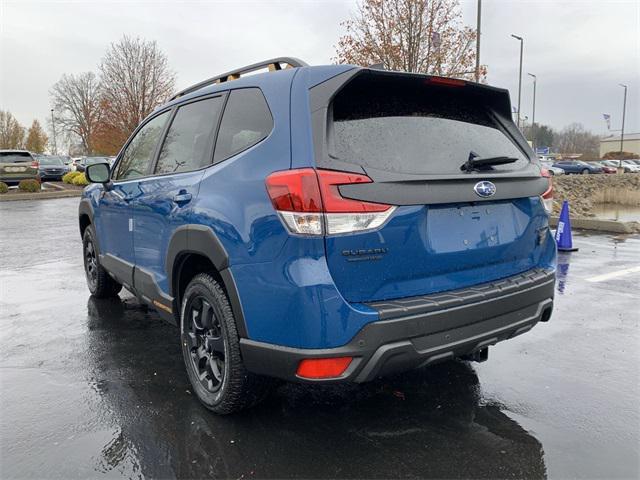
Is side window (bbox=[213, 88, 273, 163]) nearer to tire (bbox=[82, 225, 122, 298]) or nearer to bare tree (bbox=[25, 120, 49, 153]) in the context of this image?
tire (bbox=[82, 225, 122, 298])

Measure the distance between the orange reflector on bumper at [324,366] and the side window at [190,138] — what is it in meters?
1.44

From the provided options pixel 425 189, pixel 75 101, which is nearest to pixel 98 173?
pixel 425 189

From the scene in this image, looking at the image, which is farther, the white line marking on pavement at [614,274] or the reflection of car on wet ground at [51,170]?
the reflection of car on wet ground at [51,170]

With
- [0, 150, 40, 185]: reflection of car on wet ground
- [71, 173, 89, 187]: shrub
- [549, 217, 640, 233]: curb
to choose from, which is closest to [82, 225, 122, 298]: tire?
[549, 217, 640, 233]: curb

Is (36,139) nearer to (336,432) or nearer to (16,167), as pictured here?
(16,167)

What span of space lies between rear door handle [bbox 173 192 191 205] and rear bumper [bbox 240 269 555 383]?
101cm

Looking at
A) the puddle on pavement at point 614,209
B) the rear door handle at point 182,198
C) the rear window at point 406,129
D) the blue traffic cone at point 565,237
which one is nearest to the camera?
the rear window at point 406,129

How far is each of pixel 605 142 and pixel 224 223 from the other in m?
126

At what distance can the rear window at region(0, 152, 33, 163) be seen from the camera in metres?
23.8

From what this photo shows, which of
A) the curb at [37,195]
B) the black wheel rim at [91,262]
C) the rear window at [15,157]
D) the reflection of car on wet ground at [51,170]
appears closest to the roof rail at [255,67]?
the black wheel rim at [91,262]

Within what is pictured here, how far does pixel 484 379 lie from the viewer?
3.67 meters

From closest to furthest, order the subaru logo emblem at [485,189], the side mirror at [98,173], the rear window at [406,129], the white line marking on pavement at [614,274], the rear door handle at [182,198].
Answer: the rear window at [406,129], the subaru logo emblem at [485,189], the rear door handle at [182,198], the side mirror at [98,173], the white line marking on pavement at [614,274]

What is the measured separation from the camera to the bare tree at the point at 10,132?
76.4 metres

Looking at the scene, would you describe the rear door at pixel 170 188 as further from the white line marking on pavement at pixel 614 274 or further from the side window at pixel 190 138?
the white line marking on pavement at pixel 614 274
